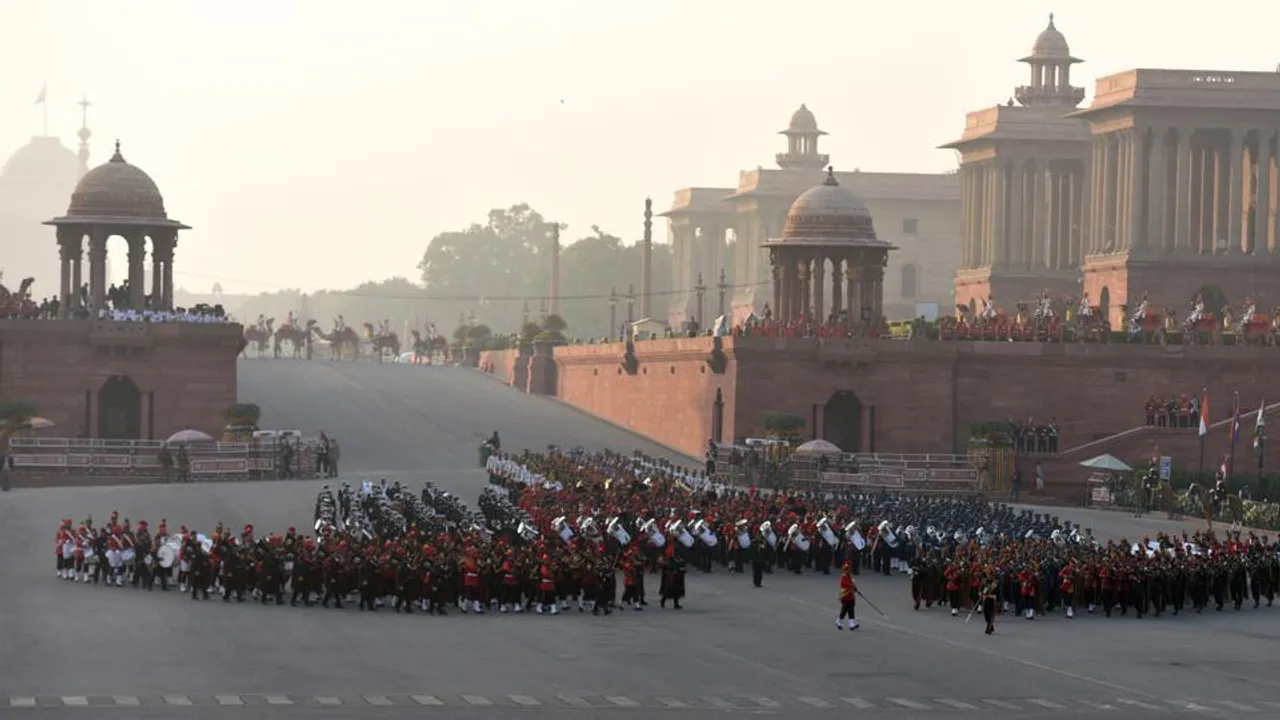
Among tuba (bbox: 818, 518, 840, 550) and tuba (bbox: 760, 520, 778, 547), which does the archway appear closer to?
tuba (bbox: 818, 518, 840, 550)

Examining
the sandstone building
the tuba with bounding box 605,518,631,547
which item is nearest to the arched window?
the sandstone building

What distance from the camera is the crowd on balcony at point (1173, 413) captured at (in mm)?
74625

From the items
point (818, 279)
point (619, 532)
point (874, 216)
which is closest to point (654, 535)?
point (619, 532)

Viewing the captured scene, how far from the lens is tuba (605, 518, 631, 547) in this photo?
50312 millimetres

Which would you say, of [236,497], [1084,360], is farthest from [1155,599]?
[1084,360]

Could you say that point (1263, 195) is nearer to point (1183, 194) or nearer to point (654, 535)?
point (1183, 194)

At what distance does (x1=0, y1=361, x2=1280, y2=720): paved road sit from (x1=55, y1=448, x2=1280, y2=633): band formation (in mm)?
683

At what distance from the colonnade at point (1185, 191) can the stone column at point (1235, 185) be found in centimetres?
3

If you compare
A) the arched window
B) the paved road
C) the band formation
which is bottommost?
the paved road

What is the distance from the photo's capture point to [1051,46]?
11356 cm

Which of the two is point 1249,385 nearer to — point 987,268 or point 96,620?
point 987,268

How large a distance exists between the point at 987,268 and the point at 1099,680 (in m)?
72.5

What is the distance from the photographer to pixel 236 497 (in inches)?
2435

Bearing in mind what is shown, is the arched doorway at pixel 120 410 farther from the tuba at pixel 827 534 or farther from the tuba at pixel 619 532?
the tuba at pixel 827 534
